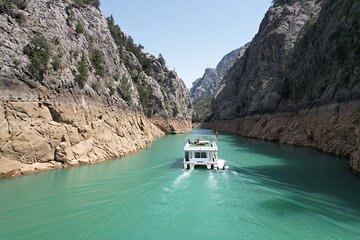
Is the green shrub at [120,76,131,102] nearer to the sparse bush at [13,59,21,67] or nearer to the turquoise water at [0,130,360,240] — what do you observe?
the sparse bush at [13,59,21,67]

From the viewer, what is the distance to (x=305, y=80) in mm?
59125

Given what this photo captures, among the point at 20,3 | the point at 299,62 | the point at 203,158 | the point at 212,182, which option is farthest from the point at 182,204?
the point at 299,62

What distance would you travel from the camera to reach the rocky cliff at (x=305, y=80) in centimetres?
3822

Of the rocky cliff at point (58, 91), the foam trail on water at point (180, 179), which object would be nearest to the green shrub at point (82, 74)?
the rocky cliff at point (58, 91)

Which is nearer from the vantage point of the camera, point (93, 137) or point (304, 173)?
point (304, 173)

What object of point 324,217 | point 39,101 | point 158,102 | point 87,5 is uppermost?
point 87,5

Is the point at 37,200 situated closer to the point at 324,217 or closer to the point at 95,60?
the point at 324,217

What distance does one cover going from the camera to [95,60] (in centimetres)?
4278

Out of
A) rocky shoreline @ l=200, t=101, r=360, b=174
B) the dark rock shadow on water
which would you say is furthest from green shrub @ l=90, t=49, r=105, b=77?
rocky shoreline @ l=200, t=101, r=360, b=174

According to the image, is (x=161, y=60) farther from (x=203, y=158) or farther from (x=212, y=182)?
(x=212, y=182)

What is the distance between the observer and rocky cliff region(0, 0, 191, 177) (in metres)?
25.8

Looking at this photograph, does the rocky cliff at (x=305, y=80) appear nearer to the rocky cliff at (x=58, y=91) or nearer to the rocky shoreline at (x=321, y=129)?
the rocky shoreline at (x=321, y=129)

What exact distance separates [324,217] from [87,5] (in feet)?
150

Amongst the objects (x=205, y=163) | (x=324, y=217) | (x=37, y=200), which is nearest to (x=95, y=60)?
(x=205, y=163)
